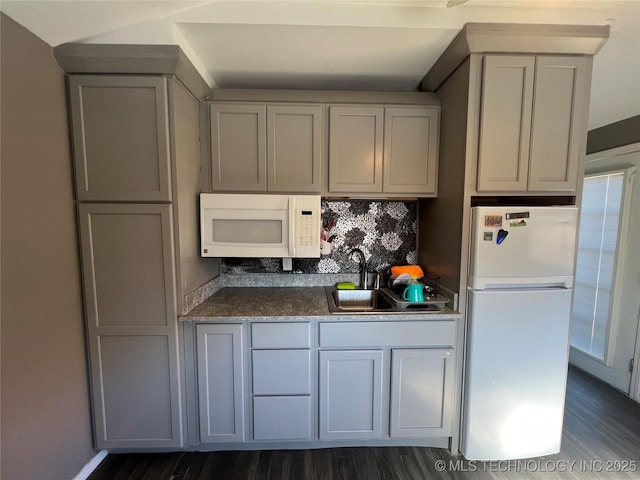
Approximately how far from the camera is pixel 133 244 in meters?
1.42

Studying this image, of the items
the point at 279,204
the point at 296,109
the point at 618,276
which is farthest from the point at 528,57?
the point at 618,276

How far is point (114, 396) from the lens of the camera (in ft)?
4.84

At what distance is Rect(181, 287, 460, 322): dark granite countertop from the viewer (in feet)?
4.83

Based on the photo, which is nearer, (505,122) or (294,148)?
(505,122)

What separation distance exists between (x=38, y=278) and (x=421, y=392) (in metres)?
2.11

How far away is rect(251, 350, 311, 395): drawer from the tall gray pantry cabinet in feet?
1.54

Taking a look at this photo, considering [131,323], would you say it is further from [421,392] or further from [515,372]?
[515,372]

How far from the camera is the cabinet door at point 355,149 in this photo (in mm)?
1717

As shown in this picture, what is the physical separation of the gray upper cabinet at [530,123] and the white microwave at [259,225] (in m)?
1.04

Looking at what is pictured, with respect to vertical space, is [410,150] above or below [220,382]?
above

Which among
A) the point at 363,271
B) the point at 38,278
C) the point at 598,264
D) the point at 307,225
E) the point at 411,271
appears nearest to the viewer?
the point at 38,278

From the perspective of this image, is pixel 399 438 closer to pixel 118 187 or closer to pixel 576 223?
pixel 576 223

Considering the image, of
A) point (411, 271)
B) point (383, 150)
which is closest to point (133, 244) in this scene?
point (383, 150)

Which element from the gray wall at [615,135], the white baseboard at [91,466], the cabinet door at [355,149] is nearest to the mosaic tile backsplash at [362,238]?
the cabinet door at [355,149]
